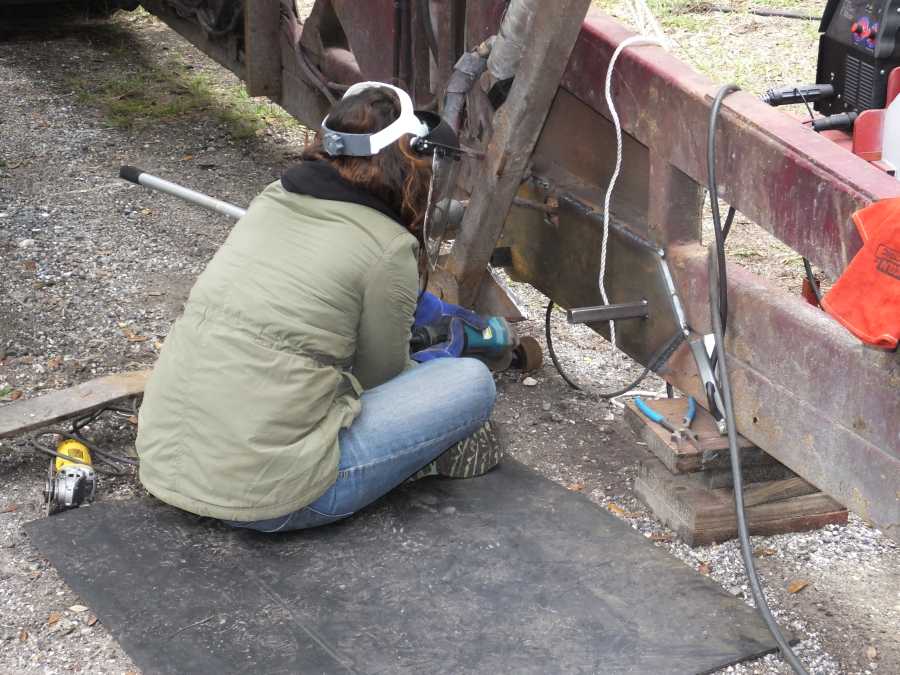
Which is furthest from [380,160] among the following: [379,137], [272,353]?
[272,353]

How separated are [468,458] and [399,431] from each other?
41cm

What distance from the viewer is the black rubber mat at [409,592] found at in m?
2.74

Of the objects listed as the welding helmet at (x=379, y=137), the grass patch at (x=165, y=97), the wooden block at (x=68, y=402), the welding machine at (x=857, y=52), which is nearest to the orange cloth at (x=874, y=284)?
the welding helmet at (x=379, y=137)

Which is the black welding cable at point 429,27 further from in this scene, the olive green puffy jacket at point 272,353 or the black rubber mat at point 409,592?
the black rubber mat at point 409,592

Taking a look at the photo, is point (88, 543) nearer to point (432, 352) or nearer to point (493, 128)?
point (432, 352)

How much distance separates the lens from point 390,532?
3.23 meters

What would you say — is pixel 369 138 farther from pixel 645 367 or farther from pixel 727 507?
pixel 727 507

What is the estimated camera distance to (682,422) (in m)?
3.34

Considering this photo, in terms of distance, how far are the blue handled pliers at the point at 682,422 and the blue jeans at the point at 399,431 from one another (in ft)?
1.52

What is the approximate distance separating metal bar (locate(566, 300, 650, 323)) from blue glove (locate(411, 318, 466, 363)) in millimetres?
495

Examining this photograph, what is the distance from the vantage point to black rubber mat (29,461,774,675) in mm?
2742

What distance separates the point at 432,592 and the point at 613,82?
5.00ft

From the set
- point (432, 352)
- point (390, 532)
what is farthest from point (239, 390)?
point (432, 352)

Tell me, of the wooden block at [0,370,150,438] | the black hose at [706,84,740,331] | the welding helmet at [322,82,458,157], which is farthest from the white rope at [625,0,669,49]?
the wooden block at [0,370,150,438]
